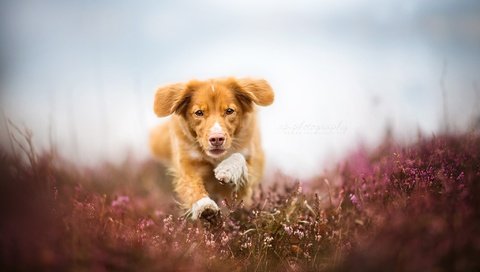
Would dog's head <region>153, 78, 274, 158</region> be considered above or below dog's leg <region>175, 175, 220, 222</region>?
above

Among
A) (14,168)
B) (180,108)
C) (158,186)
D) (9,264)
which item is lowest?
(158,186)

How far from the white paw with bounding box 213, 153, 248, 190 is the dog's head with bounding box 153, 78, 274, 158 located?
14 centimetres

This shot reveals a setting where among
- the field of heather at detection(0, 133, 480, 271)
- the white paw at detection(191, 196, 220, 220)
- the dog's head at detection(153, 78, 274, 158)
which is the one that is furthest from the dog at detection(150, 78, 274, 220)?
the field of heather at detection(0, 133, 480, 271)

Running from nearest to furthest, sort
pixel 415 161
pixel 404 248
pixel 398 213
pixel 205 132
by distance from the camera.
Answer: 1. pixel 404 248
2. pixel 398 213
3. pixel 415 161
4. pixel 205 132

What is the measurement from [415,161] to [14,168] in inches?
138

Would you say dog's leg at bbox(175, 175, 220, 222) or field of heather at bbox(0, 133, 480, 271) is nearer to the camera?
field of heather at bbox(0, 133, 480, 271)

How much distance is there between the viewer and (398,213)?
12.1ft

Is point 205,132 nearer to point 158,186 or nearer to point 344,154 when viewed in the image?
point 344,154

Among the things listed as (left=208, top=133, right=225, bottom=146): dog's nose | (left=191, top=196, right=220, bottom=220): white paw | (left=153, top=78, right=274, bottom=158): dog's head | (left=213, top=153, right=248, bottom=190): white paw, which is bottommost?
(left=191, top=196, right=220, bottom=220): white paw

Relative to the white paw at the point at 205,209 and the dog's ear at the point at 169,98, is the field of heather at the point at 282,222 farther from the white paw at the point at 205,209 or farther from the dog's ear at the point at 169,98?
the dog's ear at the point at 169,98

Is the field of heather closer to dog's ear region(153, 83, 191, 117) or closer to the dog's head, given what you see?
the dog's head

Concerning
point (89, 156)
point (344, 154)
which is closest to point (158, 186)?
point (89, 156)

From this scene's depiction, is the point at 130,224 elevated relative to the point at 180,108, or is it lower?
lower

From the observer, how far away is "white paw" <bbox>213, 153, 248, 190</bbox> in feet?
16.5
